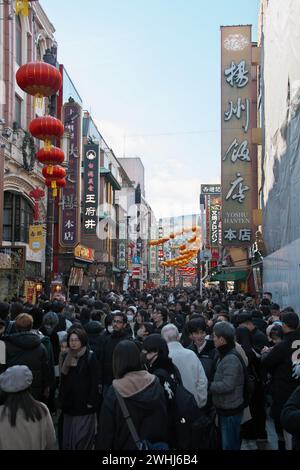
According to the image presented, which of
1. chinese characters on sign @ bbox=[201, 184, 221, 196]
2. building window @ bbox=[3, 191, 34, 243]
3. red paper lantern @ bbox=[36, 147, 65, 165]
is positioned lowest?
building window @ bbox=[3, 191, 34, 243]

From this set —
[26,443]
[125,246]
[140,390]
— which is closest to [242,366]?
[140,390]

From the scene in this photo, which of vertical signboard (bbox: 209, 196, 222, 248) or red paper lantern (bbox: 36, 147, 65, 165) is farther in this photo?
vertical signboard (bbox: 209, 196, 222, 248)

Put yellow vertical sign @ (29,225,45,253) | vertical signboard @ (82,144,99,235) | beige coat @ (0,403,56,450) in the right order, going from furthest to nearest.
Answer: vertical signboard @ (82,144,99,235), yellow vertical sign @ (29,225,45,253), beige coat @ (0,403,56,450)

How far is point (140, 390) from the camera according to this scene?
396 centimetres

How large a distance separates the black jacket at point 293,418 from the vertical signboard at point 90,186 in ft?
97.8

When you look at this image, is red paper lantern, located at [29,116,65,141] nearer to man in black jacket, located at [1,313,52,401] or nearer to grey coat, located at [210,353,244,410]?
man in black jacket, located at [1,313,52,401]

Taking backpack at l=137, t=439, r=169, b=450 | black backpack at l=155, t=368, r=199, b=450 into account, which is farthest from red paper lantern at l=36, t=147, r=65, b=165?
backpack at l=137, t=439, r=169, b=450

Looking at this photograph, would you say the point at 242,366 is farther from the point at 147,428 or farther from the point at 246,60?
the point at 246,60

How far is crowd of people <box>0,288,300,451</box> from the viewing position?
3865 millimetres

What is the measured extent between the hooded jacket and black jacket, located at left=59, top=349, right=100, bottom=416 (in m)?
1.76

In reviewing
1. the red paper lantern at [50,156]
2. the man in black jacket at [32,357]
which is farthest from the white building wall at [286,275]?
the man in black jacket at [32,357]

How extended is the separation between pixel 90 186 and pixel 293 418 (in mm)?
30161

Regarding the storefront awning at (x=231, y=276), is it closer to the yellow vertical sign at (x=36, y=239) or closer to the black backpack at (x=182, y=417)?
the yellow vertical sign at (x=36, y=239)

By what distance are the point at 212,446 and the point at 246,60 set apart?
2593 cm
